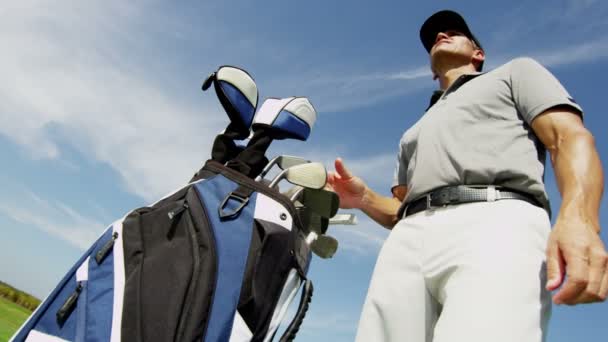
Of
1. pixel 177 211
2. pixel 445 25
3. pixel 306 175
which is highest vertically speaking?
pixel 445 25

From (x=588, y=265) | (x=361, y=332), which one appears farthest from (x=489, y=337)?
(x=361, y=332)

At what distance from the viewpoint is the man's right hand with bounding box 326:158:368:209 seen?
8.34 ft

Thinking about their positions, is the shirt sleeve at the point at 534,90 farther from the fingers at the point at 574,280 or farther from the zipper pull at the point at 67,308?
the zipper pull at the point at 67,308

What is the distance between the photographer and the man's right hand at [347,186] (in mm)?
2541

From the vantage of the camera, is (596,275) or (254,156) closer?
(596,275)

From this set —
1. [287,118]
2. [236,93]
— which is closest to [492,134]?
[287,118]

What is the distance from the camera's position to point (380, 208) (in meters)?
2.59

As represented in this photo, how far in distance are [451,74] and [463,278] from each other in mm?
1444

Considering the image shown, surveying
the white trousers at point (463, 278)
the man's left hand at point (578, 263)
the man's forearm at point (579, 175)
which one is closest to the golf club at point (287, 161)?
the white trousers at point (463, 278)

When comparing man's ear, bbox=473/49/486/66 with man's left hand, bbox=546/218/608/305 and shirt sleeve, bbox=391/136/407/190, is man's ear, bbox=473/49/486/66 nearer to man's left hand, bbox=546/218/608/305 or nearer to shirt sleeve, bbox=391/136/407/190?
shirt sleeve, bbox=391/136/407/190

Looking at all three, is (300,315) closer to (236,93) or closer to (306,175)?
(306,175)

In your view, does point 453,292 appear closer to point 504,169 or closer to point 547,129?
point 504,169

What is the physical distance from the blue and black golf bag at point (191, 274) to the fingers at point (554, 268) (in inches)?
39.3

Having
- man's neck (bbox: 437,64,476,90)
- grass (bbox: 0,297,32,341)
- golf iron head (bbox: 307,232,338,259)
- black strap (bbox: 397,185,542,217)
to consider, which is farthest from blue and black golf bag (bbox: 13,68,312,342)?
grass (bbox: 0,297,32,341)
